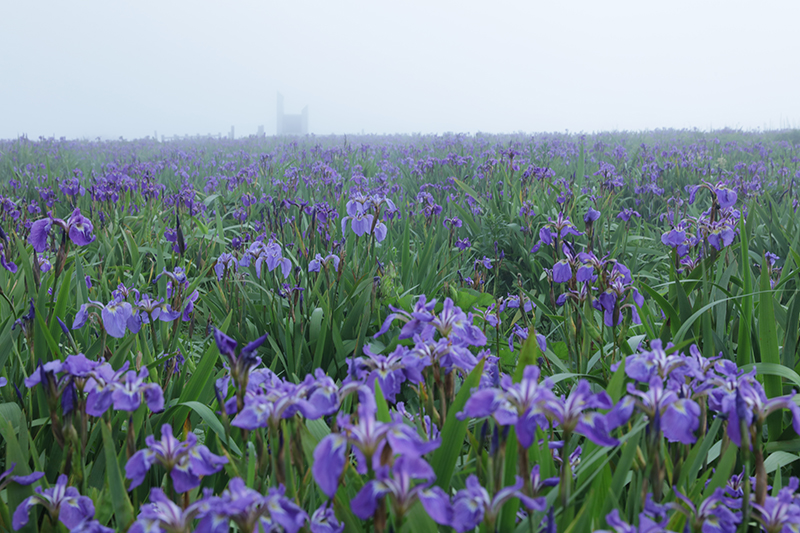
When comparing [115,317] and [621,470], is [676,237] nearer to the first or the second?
[621,470]

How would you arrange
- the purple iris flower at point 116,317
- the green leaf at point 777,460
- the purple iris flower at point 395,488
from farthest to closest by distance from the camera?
the purple iris flower at point 116,317 → the green leaf at point 777,460 → the purple iris flower at point 395,488

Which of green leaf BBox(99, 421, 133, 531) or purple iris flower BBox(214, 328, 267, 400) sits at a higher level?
purple iris flower BBox(214, 328, 267, 400)

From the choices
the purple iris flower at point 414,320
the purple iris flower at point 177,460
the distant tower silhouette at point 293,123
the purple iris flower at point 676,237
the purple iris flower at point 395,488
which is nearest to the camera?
the purple iris flower at point 395,488

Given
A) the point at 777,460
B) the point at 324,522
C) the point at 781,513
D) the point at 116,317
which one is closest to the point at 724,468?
the point at 781,513

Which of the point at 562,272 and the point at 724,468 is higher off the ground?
the point at 562,272

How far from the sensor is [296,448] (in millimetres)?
1164

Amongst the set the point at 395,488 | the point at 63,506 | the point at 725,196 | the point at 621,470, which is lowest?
the point at 63,506

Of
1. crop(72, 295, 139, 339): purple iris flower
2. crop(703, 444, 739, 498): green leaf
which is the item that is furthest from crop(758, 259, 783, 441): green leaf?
crop(72, 295, 139, 339): purple iris flower

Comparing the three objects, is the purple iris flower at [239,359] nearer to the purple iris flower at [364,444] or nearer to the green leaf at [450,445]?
the purple iris flower at [364,444]

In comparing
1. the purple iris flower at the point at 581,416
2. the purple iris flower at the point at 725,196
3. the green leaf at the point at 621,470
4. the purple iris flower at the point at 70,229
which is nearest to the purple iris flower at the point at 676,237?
the purple iris flower at the point at 725,196

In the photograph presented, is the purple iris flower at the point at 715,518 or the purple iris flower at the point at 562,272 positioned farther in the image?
the purple iris flower at the point at 562,272

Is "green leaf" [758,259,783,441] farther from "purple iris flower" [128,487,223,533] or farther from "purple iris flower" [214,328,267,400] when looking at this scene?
"purple iris flower" [128,487,223,533]

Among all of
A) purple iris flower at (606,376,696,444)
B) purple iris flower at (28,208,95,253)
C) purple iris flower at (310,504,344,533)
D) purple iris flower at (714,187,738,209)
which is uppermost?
purple iris flower at (714,187,738,209)

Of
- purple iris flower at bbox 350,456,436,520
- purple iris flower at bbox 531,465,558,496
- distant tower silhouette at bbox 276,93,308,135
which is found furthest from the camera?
distant tower silhouette at bbox 276,93,308,135
